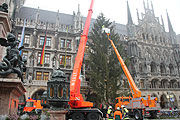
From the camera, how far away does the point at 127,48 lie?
103 feet

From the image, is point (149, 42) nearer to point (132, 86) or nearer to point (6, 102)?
point (132, 86)

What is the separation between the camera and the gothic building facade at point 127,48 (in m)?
23.9

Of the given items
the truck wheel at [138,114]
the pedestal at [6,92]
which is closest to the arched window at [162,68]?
the truck wheel at [138,114]

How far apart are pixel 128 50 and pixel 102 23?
958cm

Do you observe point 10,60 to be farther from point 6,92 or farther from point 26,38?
point 26,38

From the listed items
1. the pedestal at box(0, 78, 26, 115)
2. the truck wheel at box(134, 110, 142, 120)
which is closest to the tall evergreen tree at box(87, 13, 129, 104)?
the truck wheel at box(134, 110, 142, 120)

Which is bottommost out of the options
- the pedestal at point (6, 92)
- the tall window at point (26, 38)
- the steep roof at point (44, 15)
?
the pedestal at point (6, 92)

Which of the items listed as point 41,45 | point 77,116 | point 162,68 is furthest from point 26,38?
point 162,68

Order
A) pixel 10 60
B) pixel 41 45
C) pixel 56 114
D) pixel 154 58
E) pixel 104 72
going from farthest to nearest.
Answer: pixel 154 58 < pixel 41 45 < pixel 104 72 < pixel 56 114 < pixel 10 60

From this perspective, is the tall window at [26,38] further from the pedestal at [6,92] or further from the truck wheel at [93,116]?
the pedestal at [6,92]

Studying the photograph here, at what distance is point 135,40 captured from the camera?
3105cm

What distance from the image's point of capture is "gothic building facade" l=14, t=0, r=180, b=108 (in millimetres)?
23922

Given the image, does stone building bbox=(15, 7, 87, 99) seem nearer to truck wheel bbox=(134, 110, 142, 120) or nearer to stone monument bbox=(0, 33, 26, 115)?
truck wheel bbox=(134, 110, 142, 120)

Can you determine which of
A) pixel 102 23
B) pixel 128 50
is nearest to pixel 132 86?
pixel 102 23
